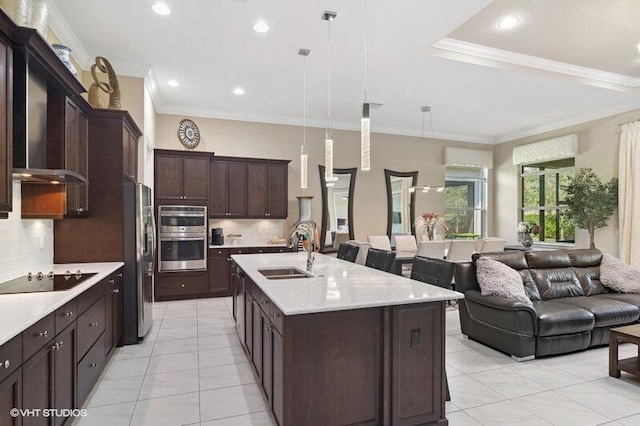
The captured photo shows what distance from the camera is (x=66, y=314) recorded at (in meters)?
2.20

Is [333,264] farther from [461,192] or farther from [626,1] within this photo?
[461,192]

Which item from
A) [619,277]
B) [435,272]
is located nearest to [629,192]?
[619,277]

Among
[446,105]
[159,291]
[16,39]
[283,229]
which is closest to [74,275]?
[16,39]

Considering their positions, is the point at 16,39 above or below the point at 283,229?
above

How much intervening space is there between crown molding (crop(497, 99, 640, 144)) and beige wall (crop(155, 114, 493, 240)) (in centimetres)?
70

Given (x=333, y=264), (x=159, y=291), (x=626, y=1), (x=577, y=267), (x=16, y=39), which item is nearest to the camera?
(x=16, y=39)

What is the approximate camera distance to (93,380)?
280cm

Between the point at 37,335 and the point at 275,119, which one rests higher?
the point at 275,119

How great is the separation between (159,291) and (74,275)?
122 inches

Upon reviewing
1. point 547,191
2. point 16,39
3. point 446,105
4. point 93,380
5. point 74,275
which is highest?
point 446,105

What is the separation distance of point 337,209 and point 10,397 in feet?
20.8

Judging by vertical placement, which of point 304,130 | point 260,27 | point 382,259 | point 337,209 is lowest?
point 382,259

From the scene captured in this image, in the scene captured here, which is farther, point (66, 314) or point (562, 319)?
point (562, 319)

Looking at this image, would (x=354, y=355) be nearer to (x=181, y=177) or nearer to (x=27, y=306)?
(x=27, y=306)
